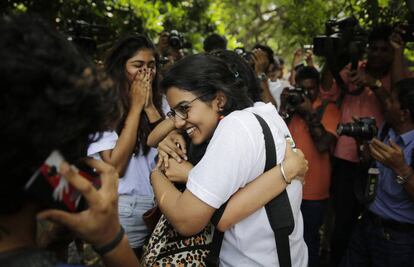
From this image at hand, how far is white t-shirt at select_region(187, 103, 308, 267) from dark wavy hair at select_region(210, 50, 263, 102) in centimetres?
27

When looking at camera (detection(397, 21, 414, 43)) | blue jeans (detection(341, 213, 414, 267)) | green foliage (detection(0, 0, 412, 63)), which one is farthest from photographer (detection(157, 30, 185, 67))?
blue jeans (detection(341, 213, 414, 267))

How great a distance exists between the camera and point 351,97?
12.8 feet

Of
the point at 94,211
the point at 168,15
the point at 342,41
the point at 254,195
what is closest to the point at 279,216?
the point at 254,195

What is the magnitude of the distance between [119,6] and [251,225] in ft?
13.8

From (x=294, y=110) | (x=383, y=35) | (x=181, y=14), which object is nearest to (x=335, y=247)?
(x=294, y=110)

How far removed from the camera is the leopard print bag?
1867mm

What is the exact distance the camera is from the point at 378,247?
9.61ft

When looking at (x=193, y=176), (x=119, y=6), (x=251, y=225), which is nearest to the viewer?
(x=193, y=176)

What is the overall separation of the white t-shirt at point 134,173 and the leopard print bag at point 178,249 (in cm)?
63

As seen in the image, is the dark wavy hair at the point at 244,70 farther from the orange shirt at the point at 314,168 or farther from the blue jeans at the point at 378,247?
the orange shirt at the point at 314,168

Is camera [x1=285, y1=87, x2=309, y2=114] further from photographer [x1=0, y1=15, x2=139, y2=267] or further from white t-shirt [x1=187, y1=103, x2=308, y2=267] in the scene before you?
photographer [x1=0, y1=15, x2=139, y2=267]

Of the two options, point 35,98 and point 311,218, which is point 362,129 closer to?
point 311,218

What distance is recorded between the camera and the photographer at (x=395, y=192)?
105 inches

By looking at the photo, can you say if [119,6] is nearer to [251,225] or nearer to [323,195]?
[323,195]
